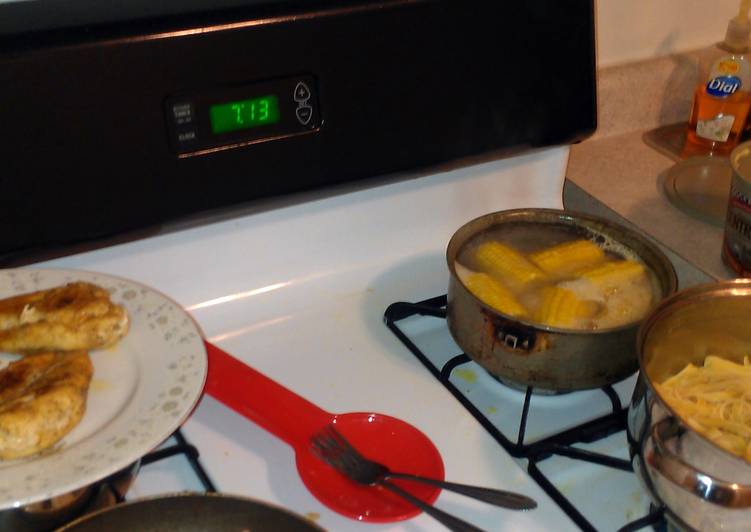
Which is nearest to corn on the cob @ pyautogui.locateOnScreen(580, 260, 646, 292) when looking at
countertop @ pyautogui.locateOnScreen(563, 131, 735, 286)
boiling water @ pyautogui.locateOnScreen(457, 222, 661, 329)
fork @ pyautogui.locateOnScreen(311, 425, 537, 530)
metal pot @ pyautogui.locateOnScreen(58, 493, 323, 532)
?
boiling water @ pyautogui.locateOnScreen(457, 222, 661, 329)

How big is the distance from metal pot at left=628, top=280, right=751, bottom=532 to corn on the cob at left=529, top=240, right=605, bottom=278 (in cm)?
12

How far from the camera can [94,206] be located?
61cm

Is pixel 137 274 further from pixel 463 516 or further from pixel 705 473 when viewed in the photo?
pixel 705 473

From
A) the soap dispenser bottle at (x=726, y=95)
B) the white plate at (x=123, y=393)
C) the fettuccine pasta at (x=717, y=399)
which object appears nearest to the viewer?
the white plate at (x=123, y=393)

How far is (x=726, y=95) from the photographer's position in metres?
0.97

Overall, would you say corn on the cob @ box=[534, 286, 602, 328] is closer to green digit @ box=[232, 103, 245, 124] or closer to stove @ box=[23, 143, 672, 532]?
stove @ box=[23, 143, 672, 532]

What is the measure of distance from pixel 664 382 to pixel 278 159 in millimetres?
351

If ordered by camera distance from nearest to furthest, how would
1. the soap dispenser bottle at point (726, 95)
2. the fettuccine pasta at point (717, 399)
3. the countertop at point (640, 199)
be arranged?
the fettuccine pasta at point (717, 399) → the countertop at point (640, 199) → the soap dispenser bottle at point (726, 95)

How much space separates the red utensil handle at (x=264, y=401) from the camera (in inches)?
23.5

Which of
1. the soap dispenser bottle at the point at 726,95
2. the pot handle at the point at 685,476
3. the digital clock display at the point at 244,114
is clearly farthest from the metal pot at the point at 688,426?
the soap dispenser bottle at the point at 726,95

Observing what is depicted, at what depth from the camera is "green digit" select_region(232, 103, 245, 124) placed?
627mm

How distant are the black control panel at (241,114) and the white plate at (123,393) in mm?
124

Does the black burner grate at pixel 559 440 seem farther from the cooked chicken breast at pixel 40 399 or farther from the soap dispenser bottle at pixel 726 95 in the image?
the soap dispenser bottle at pixel 726 95

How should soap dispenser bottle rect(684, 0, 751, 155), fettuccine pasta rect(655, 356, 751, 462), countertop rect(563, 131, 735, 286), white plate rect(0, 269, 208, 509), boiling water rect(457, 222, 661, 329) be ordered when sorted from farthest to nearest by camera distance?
soap dispenser bottle rect(684, 0, 751, 155) < countertop rect(563, 131, 735, 286) < boiling water rect(457, 222, 661, 329) < fettuccine pasta rect(655, 356, 751, 462) < white plate rect(0, 269, 208, 509)
